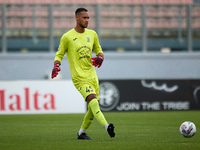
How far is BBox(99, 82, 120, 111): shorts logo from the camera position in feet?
43.8

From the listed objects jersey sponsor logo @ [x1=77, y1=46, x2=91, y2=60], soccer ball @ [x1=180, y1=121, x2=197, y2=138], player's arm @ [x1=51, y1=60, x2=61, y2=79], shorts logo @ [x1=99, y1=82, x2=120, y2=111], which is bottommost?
shorts logo @ [x1=99, y1=82, x2=120, y2=111]

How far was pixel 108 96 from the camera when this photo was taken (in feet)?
44.1

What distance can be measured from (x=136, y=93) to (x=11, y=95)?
4294 millimetres

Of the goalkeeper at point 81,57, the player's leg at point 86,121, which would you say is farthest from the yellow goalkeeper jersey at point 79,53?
the player's leg at point 86,121

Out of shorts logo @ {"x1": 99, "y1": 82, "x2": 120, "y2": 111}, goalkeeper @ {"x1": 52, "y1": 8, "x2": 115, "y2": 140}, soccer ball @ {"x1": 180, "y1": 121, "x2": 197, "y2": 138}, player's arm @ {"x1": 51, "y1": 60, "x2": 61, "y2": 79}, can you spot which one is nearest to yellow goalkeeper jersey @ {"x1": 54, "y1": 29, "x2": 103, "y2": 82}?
goalkeeper @ {"x1": 52, "y1": 8, "x2": 115, "y2": 140}

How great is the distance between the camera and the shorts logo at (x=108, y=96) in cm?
1336

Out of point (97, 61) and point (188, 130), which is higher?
point (97, 61)

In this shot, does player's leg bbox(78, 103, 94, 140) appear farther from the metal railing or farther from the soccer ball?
the metal railing

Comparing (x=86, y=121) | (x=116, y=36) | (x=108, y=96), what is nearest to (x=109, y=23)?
(x=116, y=36)

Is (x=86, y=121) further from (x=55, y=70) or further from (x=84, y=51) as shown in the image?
(x=84, y=51)

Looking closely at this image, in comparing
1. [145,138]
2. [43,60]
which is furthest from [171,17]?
[145,138]

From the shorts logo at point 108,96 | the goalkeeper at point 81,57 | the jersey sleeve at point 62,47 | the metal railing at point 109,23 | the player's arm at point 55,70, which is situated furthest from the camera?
the metal railing at point 109,23

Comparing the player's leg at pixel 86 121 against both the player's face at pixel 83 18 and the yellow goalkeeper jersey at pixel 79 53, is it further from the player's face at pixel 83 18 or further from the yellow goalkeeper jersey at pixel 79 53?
the player's face at pixel 83 18

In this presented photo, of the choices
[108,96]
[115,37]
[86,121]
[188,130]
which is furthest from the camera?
[115,37]
